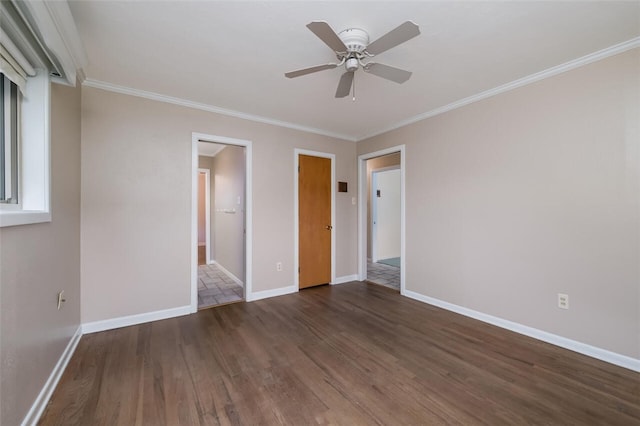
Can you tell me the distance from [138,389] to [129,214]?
1701 mm

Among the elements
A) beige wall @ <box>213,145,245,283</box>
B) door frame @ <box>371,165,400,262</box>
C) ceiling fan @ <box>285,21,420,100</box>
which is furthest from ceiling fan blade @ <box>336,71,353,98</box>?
door frame @ <box>371,165,400,262</box>

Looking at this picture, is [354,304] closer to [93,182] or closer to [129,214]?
[129,214]

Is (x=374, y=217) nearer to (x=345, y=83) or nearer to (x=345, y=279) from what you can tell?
(x=345, y=279)

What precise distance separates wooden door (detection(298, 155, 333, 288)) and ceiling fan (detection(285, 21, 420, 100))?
6.56 ft

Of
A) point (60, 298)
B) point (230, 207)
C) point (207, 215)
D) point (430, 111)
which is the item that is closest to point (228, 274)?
point (230, 207)

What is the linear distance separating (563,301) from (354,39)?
9.23 feet

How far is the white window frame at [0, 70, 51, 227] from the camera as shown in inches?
66.2

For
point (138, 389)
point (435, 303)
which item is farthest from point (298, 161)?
point (138, 389)

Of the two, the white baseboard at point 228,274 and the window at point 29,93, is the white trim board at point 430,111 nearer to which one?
the window at point 29,93

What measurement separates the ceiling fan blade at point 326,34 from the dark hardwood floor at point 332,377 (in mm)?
2223

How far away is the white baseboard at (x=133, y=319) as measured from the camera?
99.9 inches

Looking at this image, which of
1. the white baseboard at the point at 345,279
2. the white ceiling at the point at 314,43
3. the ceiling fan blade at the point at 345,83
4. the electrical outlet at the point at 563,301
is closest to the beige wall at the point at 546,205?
the electrical outlet at the point at 563,301

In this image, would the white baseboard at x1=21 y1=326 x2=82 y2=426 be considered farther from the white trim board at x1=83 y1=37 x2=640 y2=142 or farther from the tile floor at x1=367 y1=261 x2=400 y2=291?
the tile floor at x1=367 y1=261 x2=400 y2=291

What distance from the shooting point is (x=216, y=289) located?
3947 mm
